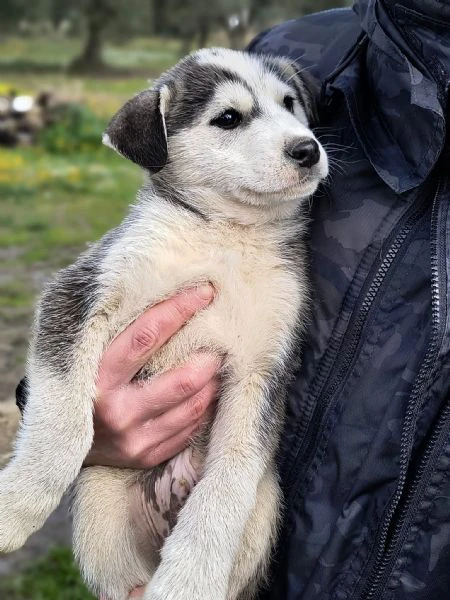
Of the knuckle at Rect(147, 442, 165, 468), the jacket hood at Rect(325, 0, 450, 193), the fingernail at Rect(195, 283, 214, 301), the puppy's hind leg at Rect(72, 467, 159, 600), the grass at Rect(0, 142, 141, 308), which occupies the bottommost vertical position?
the grass at Rect(0, 142, 141, 308)

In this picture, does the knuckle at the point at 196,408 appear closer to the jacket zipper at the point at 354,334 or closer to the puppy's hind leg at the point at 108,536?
the puppy's hind leg at the point at 108,536

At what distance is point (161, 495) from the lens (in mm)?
2768

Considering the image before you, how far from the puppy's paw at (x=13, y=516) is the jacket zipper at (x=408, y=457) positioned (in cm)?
112

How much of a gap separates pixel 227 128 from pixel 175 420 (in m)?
1.16

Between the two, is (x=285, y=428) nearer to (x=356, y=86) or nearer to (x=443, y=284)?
(x=443, y=284)

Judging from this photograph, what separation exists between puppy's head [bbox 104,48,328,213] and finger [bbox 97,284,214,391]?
479 millimetres

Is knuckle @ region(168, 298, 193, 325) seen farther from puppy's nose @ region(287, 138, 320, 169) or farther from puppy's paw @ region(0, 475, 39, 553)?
puppy's paw @ region(0, 475, 39, 553)

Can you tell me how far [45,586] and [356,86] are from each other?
300 centimetres

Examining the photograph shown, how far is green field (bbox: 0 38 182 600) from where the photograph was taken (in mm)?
5074

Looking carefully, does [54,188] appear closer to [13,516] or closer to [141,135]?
[141,135]

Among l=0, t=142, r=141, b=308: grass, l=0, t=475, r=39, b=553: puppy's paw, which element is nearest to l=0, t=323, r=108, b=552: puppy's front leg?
l=0, t=475, r=39, b=553: puppy's paw

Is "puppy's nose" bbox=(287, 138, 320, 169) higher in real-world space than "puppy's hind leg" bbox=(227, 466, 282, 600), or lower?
higher

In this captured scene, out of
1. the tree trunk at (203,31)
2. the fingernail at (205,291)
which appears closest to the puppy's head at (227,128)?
the fingernail at (205,291)

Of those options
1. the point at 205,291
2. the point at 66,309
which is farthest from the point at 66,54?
the point at 205,291
